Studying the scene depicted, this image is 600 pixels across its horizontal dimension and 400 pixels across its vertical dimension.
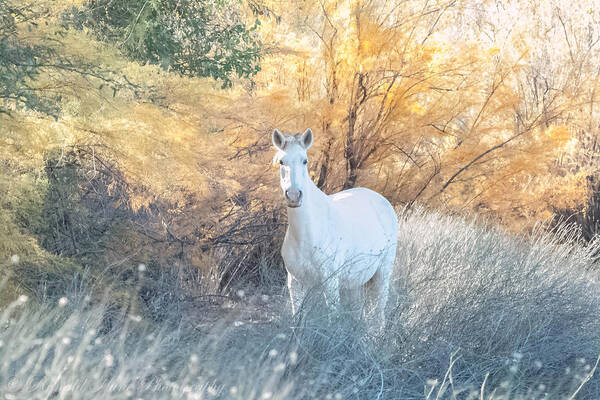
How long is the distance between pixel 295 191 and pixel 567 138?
4.18 metres

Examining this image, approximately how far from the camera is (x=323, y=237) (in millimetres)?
3404

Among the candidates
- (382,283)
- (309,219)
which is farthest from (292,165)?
(382,283)

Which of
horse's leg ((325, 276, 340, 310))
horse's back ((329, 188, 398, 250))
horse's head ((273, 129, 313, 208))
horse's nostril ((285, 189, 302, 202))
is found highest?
horse's head ((273, 129, 313, 208))

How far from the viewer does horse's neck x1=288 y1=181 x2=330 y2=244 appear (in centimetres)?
328

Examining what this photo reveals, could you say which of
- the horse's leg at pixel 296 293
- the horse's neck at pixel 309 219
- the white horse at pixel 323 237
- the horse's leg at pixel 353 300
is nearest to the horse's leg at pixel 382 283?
the white horse at pixel 323 237

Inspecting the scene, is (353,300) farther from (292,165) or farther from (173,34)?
(173,34)

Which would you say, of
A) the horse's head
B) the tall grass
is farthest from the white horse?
the tall grass

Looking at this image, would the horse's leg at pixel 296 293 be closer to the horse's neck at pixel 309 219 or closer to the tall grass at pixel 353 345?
the tall grass at pixel 353 345

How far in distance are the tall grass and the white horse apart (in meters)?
0.18

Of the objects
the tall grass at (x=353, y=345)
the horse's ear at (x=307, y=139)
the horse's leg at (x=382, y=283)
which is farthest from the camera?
the horse's leg at (x=382, y=283)

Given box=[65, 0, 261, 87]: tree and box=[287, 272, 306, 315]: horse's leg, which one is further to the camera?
box=[65, 0, 261, 87]: tree

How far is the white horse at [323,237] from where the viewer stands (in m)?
3.16

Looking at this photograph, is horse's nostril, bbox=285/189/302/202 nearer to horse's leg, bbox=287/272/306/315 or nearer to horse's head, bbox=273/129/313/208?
horse's head, bbox=273/129/313/208

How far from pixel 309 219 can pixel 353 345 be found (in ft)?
2.16
